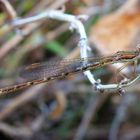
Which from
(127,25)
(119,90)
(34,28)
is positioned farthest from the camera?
(127,25)

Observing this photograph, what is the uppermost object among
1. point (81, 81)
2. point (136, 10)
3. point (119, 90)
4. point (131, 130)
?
point (136, 10)

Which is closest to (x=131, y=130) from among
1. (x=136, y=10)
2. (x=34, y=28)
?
(x=136, y=10)

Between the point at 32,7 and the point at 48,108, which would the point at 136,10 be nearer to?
the point at 32,7

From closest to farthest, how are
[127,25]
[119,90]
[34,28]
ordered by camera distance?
[119,90] < [34,28] < [127,25]

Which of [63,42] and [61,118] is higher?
[63,42]

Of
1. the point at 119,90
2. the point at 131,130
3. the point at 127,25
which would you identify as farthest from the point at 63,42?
the point at 119,90

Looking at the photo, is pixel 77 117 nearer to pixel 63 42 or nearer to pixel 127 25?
pixel 63 42

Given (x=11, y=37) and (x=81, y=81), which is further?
(x=81, y=81)
